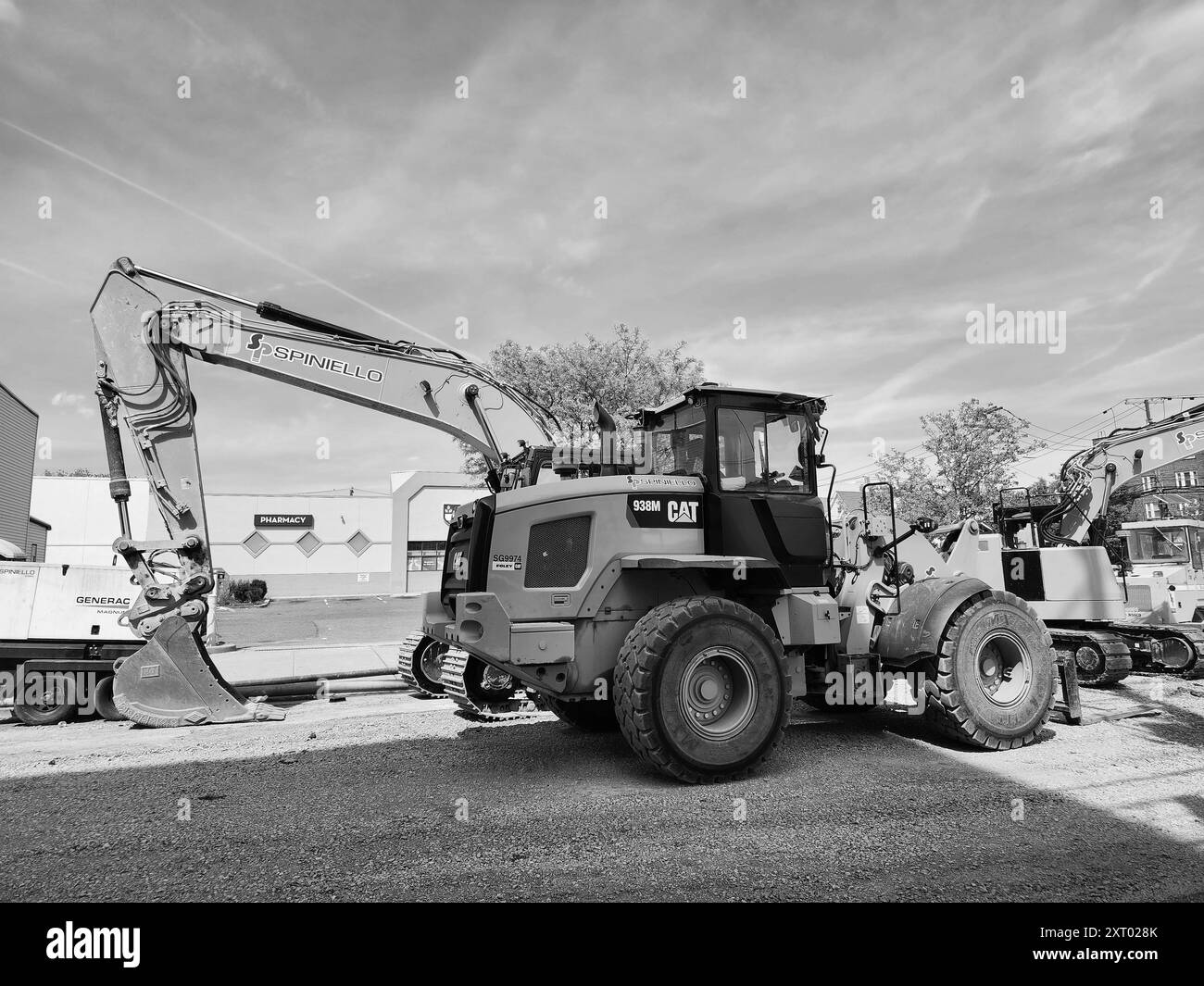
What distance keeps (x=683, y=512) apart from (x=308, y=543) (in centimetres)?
4023

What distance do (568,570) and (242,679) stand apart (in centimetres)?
829

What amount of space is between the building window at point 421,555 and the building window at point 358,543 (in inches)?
115

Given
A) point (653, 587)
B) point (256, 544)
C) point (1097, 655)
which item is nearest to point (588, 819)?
point (653, 587)

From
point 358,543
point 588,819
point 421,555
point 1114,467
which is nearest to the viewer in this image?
point 588,819

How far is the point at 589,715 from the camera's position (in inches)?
298

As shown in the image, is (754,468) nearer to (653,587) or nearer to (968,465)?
(653,587)

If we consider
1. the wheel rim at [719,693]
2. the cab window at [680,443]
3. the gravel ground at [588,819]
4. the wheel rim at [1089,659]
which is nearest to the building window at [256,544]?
the gravel ground at [588,819]

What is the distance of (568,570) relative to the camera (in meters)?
6.16

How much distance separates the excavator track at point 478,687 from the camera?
663 cm

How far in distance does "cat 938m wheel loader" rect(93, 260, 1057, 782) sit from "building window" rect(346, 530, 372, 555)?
35606 mm

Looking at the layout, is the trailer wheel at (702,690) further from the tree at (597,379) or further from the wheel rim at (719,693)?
the tree at (597,379)

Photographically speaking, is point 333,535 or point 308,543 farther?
point 333,535

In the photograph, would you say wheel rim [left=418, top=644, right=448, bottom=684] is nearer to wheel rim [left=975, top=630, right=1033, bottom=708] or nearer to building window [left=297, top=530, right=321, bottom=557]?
wheel rim [left=975, top=630, right=1033, bottom=708]
